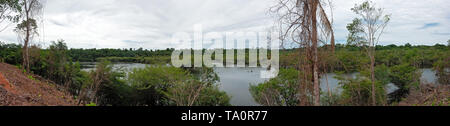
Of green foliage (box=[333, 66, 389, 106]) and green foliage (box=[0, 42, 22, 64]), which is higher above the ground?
green foliage (box=[0, 42, 22, 64])

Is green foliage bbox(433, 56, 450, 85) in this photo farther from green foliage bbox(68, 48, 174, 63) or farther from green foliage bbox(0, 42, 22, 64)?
green foliage bbox(0, 42, 22, 64)

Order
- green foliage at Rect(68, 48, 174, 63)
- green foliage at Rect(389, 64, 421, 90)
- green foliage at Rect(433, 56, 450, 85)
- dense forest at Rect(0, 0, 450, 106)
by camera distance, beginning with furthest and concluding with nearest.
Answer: green foliage at Rect(389, 64, 421, 90)
green foliage at Rect(68, 48, 174, 63)
green foliage at Rect(433, 56, 450, 85)
dense forest at Rect(0, 0, 450, 106)

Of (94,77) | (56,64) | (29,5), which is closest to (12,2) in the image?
(29,5)

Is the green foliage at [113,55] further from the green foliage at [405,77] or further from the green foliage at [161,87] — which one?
the green foliage at [405,77]

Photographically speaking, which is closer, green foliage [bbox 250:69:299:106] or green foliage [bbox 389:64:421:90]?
green foliage [bbox 250:69:299:106]

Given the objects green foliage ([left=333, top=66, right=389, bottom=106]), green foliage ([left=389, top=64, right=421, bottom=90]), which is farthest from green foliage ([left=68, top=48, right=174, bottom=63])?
green foliage ([left=389, top=64, right=421, bottom=90])

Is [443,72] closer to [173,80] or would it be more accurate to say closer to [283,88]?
[283,88]

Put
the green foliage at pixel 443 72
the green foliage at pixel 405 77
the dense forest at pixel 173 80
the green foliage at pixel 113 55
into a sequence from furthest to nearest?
the green foliage at pixel 405 77 → the green foliage at pixel 113 55 → the green foliage at pixel 443 72 → the dense forest at pixel 173 80

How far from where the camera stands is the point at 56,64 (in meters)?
13.1

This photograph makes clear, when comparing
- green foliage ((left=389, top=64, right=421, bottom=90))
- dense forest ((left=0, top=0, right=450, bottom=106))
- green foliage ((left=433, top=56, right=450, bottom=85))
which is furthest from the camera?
green foliage ((left=389, top=64, right=421, bottom=90))

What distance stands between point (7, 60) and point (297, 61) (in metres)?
18.0

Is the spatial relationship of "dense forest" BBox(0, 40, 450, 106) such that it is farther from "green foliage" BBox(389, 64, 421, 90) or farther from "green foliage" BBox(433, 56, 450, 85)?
"green foliage" BBox(389, 64, 421, 90)

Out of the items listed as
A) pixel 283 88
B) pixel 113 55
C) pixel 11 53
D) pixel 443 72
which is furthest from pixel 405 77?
pixel 11 53

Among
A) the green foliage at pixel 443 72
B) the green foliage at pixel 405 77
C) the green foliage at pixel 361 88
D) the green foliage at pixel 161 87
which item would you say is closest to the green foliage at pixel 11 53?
the green foliage at pixel 161 87
